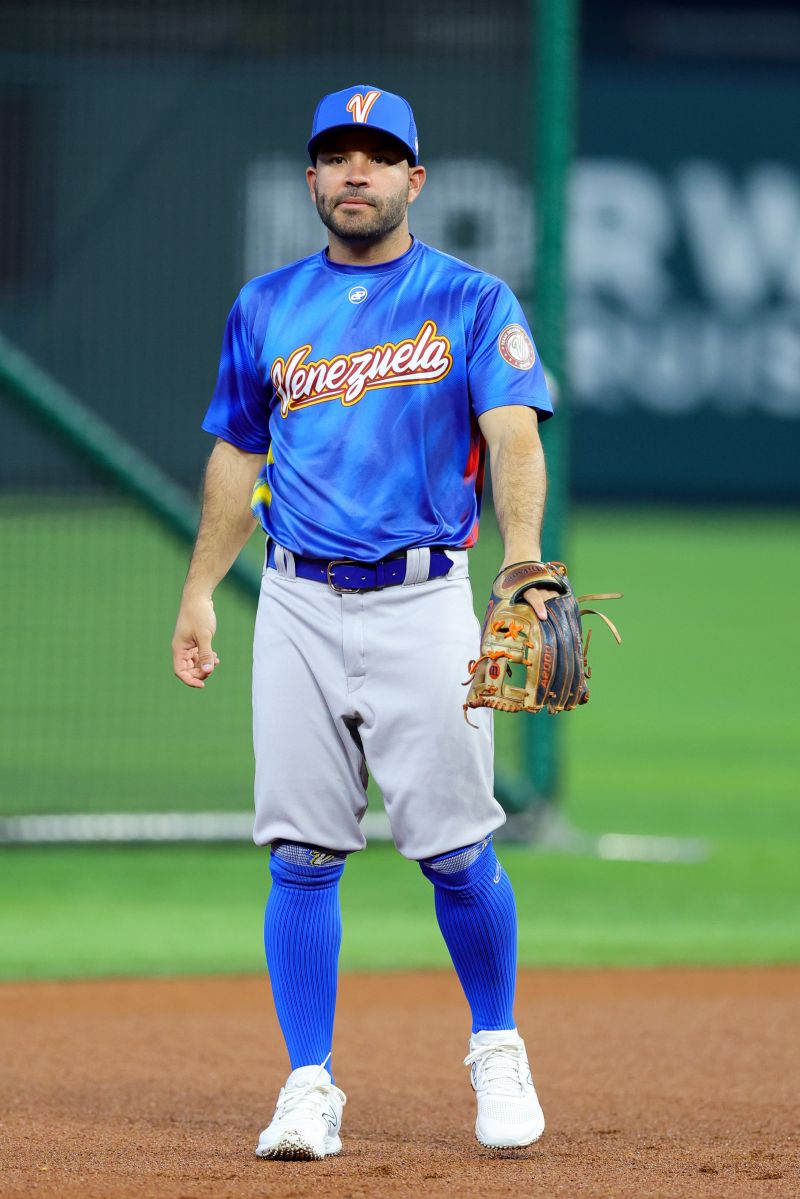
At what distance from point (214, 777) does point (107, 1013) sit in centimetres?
288

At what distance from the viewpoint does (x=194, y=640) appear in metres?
3.85

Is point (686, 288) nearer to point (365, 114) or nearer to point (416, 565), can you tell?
point (365, 114)

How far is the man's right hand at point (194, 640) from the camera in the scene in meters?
3.84

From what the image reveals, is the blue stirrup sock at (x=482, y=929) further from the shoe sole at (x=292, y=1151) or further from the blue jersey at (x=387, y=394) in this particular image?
the blue jersey at (x=387, y=394)

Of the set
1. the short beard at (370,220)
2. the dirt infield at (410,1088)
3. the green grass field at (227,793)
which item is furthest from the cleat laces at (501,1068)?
the green grass field at (227,793)

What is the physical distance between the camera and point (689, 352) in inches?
845

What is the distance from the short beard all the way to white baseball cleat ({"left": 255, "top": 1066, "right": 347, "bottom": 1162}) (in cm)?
160

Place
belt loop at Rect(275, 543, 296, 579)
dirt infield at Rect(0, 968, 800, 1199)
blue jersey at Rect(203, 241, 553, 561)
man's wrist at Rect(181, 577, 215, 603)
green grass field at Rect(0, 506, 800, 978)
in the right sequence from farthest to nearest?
green grass field at Rect(0, 506, 800, 978) → man's wrist at Rect(181, 577, 215, 603) → belt loop at Rect(275, 543, 296, 579) → blue jersey at Rect(203, 241, 553, 561) → dirt infield at Rect(0, 968, 800, 1199)

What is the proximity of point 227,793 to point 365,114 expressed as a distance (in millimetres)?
4653

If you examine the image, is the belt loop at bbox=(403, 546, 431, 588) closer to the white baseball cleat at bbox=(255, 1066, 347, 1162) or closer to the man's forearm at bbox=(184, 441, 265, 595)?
the man's forearm at bbox=(184, 441, 265, 595)

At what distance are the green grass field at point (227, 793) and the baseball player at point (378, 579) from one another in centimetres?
218

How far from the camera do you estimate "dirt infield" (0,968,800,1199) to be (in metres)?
3.45

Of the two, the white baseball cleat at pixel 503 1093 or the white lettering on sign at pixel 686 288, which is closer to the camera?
the white baseball cleat at pixel 503 1093

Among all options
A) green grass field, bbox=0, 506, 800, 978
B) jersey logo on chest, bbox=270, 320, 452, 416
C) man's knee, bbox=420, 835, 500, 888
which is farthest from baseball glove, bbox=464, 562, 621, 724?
green grass field, bbox=0, 506, 800, 978
